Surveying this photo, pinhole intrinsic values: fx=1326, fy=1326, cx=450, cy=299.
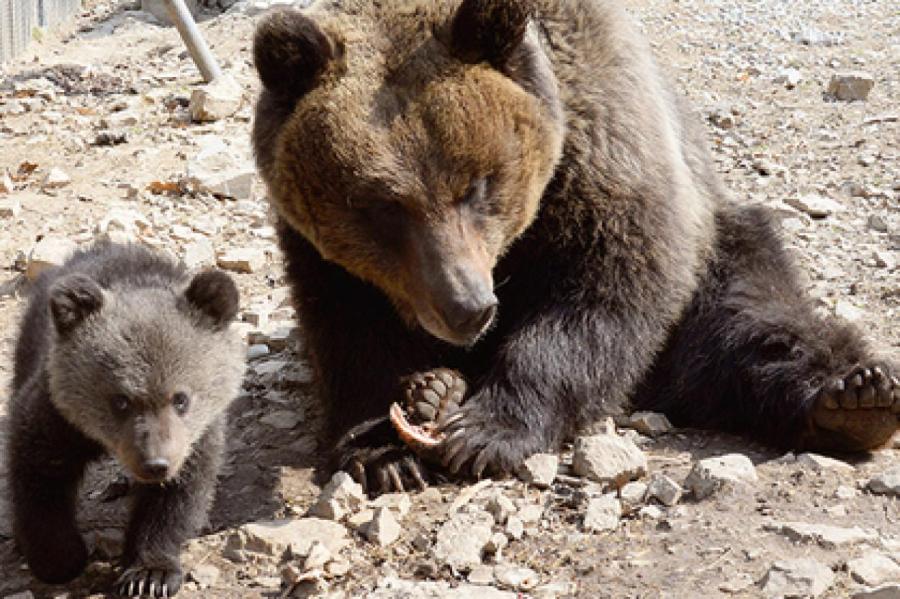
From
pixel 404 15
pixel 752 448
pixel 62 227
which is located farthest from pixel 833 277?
pixel 62 227

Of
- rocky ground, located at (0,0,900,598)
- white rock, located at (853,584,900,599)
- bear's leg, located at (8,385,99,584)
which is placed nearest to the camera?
white rock, located at (853,584,900,599)

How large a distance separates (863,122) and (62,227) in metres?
5.39

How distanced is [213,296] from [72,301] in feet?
1.62

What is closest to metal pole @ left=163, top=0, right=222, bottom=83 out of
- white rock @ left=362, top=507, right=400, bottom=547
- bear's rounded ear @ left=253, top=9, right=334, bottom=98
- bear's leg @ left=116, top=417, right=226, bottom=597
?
bear's rounded ear @ left=253, top=9, right=334, bottom=98

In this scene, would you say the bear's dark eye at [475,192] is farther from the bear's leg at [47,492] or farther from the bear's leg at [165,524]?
the bear's leg at [47,492]

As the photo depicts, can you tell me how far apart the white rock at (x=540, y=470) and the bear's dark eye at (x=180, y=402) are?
4.41 ft

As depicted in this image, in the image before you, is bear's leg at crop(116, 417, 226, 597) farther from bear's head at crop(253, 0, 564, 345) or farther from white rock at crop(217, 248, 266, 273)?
white rock at crop(217, 248, 266, 273)

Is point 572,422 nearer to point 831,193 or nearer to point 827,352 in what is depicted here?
point 827,352

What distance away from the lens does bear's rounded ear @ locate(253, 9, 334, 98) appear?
475 centimetres

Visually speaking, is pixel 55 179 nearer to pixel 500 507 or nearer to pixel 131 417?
pixel 131 417

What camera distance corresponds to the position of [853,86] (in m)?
9.66

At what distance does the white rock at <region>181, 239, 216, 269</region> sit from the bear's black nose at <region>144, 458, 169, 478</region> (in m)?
3.16

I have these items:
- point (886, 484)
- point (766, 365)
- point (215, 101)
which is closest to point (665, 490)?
point (886, 484)

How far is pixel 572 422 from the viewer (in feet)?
17.8
